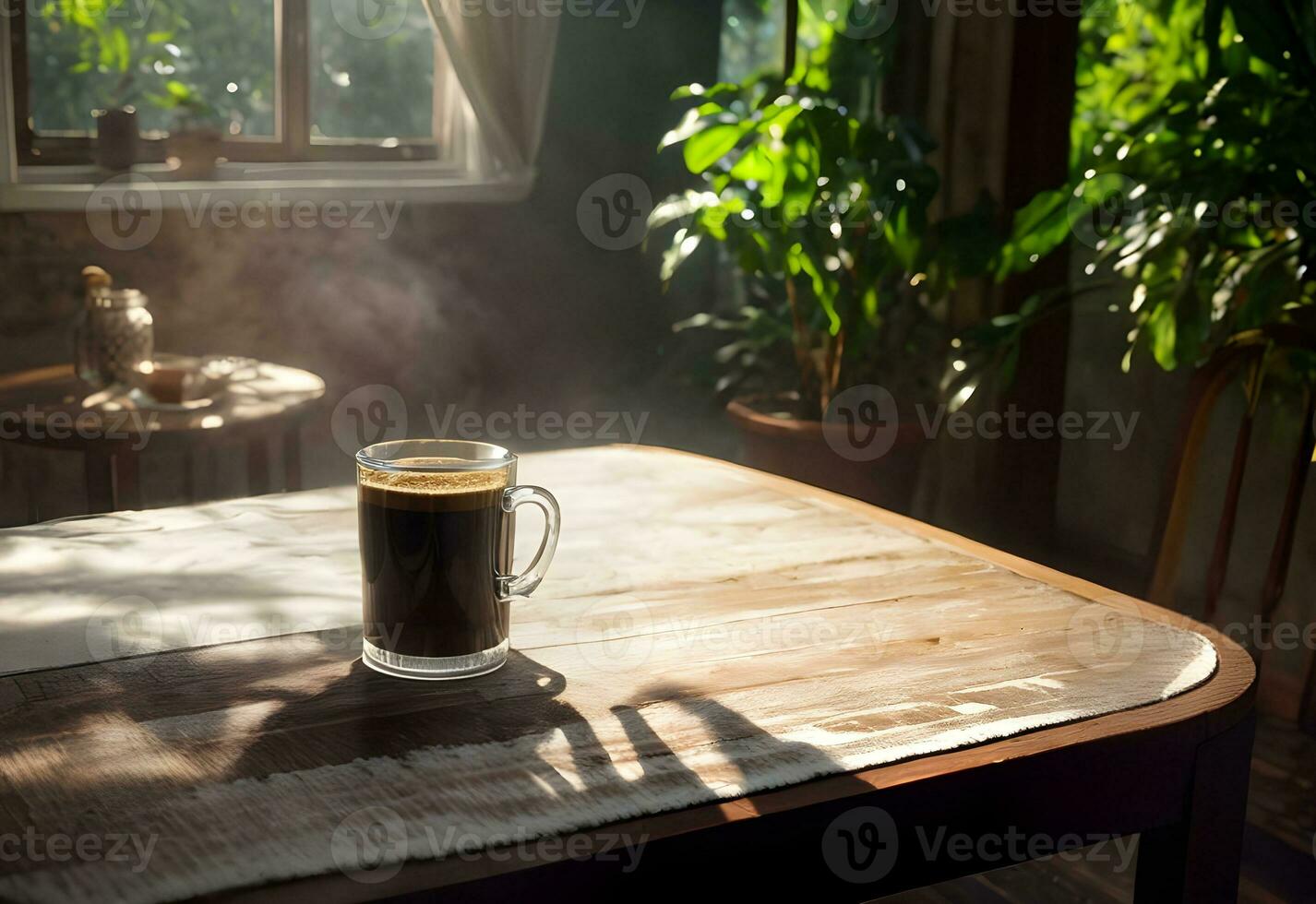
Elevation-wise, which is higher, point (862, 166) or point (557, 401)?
point (862, 166)

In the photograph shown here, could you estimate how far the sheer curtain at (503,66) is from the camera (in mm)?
3236

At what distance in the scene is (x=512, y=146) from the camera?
Answer: 3.37m

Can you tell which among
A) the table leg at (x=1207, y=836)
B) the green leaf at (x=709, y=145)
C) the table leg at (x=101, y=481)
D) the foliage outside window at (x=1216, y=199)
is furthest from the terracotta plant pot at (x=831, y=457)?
the table leg at (x=1207, y=836)

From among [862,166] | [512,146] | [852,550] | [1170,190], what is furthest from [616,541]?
[512,146]

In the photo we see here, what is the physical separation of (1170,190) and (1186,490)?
2.84 feet

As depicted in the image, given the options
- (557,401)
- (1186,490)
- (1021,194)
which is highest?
(1021,194)

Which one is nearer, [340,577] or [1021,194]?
[340,577]

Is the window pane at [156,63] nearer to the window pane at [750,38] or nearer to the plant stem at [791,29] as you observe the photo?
the window pane at [750,38]

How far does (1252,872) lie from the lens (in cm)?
187

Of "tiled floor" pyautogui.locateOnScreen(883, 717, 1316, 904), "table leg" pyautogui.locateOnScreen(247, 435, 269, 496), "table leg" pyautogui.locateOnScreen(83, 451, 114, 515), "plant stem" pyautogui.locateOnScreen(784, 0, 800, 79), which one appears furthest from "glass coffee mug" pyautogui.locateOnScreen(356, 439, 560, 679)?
"plant stem" pyautogui.locateOnScreen(784, 0, 800, 79)

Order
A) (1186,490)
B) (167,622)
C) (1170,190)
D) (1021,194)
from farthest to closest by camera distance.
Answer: (1021,194) → (1170,190) → (1186,490) → (167,622)

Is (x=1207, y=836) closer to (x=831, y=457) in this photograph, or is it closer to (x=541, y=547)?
(x=541, y=547)

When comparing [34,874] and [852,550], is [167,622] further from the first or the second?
[852,550]

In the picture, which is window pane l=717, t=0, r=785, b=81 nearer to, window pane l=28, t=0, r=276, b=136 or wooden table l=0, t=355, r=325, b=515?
window pane l=28, t=0, r=276, b=136
